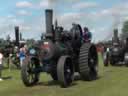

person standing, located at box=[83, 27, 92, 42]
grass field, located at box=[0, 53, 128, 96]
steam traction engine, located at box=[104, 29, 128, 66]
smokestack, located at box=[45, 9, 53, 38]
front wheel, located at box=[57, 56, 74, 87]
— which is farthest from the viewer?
steam traction engine, located at box=[104, 29, 128, 66]

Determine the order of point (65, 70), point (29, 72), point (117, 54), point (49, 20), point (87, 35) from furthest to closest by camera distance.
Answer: point (117, 54), point (87, 35), point (29, 72), point (49, 20), point (65, 70)

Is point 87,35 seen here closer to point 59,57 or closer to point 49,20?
point 59,57

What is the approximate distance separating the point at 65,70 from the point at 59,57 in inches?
23.9

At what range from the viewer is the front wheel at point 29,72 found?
1453 centimetres

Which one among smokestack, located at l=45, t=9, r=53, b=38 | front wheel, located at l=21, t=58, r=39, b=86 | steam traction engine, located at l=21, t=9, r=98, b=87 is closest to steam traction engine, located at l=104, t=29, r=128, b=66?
steam traction engine, located at l=21, t=9, r=98, b=87

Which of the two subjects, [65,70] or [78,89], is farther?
[65,70]

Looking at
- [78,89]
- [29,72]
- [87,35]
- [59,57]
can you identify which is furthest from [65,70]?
[87,35]

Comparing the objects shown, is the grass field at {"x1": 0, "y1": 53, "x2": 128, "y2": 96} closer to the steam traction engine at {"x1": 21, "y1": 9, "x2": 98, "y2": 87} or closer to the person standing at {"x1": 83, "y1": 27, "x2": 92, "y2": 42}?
the steam traction engine at {"x1": 21, "y1": 9, "x2": 98, "y2": 87}

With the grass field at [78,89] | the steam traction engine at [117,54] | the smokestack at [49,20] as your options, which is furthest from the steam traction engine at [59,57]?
the steam traction engine at [117,54]

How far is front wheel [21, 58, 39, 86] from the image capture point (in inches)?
572

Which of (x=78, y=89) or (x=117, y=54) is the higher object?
(x=78, y=89)

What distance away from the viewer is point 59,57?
14.6 meters

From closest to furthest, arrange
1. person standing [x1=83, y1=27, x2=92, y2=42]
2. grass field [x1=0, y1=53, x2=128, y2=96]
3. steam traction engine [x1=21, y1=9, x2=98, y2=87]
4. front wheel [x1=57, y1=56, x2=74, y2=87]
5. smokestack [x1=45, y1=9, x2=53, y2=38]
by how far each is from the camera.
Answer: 1. grass field [x1=0, y1=53, x2=128, y2=96]
2. front wheel [x1=57, y1=56, x2=74, y2=87]
3. steam traction engine [x1=21, y1=9, x2=98, y2=87]
4. smokestack [x1=45, y1=9, x2=53, y2=38]
5. person standing [x1=83, y1=27, x2=92, y2=42]

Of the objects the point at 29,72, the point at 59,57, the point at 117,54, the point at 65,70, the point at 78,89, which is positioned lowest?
the point at 117,54
